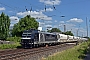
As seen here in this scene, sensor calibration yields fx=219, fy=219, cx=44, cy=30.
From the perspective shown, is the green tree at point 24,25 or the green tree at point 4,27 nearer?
the green tree at point 4,27

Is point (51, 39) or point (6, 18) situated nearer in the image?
point (51, 39)

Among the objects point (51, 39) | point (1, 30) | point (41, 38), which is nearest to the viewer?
point (41, 38)

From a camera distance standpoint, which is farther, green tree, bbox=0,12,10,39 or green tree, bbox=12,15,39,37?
green tree, bbox=12,15,39,37

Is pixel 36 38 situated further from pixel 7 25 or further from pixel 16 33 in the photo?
pixel 16 33

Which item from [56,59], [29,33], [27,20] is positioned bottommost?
[56,59]

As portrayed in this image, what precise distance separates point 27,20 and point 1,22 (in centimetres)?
1608

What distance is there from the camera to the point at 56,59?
830 inches

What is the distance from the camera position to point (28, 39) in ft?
134

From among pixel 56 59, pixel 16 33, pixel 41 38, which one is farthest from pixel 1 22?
pixel 56 59

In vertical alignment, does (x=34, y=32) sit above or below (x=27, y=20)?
below

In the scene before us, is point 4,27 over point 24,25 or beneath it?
beneath

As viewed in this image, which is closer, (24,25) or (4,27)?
(4,27)

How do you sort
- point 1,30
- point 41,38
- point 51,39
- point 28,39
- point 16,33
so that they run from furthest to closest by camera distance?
point 16,33, point 1,30, point 51,39, point 41,38, point 28,39

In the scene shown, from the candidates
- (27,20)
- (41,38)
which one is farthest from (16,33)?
(41,38)
